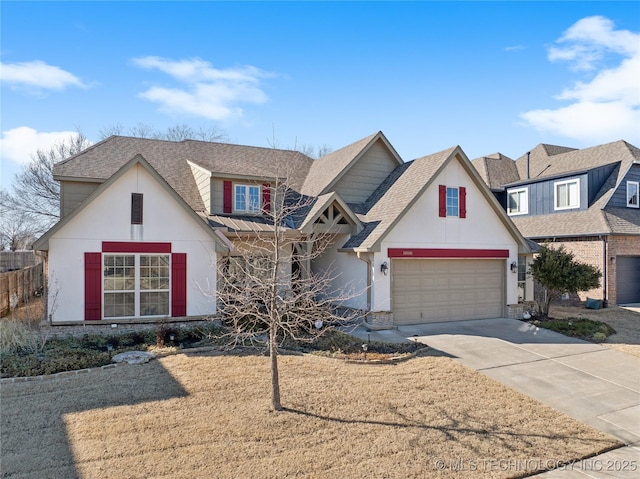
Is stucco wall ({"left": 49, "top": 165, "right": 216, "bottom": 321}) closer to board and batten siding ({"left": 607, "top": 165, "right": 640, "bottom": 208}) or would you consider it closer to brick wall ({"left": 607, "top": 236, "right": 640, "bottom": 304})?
brick wall ({"left": 607, "top": 236, "right": 640, "bottom": 304})

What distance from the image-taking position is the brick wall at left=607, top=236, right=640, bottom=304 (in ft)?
63.0

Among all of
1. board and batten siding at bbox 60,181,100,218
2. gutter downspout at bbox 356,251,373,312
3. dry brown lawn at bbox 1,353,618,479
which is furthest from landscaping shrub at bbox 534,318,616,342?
board and batten siding at bbox 60,181,100,218

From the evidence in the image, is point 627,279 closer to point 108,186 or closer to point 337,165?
point 337,165

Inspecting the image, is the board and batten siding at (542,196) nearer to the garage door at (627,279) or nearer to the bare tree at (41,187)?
the garage door at (627,279)

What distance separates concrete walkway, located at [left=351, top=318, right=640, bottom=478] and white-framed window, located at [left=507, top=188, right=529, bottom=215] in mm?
→ 10925

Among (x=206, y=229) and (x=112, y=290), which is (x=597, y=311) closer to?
(x=206, y=229)

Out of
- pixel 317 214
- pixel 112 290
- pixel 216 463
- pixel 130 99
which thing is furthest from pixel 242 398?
pixel 130 99

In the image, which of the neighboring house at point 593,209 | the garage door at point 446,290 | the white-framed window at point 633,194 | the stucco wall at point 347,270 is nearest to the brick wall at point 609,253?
the neighboring house at point 593,209

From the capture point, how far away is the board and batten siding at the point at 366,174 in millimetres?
17453

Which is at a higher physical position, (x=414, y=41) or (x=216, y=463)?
(x=414, y=41)

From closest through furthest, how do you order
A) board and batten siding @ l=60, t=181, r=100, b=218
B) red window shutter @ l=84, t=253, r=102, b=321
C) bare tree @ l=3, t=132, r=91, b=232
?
red window shutter @ l=84, t=253, r=102, b=321 → board and batten siding @ l=60, t=181, r=100, b=218 → bare tree @ l=3, t=132, r=91, b=232

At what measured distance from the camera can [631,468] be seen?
6.32 m

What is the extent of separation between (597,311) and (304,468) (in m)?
17.5

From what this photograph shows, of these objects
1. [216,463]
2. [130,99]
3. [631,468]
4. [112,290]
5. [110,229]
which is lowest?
[631,468]
